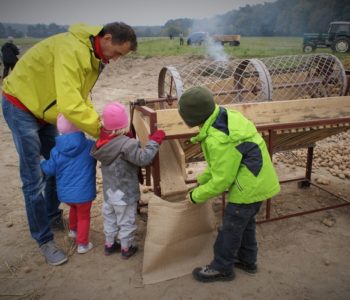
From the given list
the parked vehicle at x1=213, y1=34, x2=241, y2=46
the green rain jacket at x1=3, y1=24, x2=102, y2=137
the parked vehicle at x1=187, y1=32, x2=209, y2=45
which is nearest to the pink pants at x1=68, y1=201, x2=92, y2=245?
the green rain jacket at x1=3, y1=24, x2=102, y2=137

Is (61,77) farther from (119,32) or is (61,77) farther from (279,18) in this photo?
(279,18)

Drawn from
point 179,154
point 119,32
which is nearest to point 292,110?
point 179,154

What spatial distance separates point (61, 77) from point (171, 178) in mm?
1231

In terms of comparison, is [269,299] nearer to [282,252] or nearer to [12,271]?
[282,252]

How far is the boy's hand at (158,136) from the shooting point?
9.32ft

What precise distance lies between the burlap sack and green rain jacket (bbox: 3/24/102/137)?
85 centimetres

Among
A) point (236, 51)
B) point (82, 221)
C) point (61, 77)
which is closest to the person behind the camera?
point (61, 77)

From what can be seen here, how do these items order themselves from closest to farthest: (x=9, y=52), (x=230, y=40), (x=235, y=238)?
(x=235, y=238)
(x=9, y=52)
(x=230, y=40)

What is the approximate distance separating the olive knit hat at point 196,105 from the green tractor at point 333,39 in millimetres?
23050

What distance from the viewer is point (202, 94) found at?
7.86 feet

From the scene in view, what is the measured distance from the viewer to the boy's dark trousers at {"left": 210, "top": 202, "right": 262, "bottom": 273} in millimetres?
2693

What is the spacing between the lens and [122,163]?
297 centimetres

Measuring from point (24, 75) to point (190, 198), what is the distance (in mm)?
1649

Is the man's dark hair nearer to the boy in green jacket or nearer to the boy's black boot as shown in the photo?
the boy in green jacket
